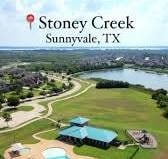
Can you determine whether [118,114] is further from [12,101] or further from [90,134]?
[12,101]

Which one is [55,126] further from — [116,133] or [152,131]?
[152,131]

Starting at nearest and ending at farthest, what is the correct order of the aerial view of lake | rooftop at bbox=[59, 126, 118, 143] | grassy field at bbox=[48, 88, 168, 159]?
grassy field at bbox=[48, 88, 168, 159] < rooftop at bbox=[59, 126, 118, 143] < the aerial view of lake

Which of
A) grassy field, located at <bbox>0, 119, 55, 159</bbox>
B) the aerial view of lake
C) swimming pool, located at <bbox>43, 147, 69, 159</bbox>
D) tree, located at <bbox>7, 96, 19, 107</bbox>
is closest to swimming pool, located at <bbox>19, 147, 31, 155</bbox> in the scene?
swimming pool, located at <bbox>43, 147, 69, 159</bbox>

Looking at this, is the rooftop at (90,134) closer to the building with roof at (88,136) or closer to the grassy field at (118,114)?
the building with roof at (88,136)

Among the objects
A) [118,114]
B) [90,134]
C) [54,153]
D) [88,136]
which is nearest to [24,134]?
[54,153]

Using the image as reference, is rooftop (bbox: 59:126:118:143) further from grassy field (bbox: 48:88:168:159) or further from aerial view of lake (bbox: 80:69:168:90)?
aerial view of lake (bbox: 80:69:168:90)

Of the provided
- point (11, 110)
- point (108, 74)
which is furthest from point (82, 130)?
point (108, 74)
